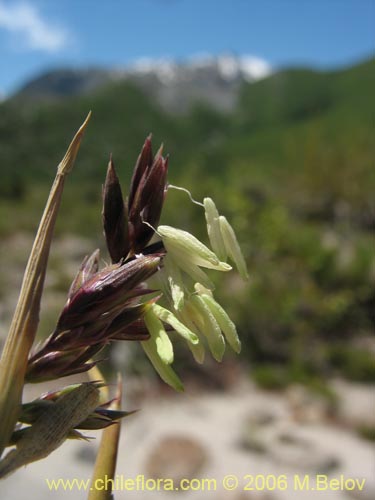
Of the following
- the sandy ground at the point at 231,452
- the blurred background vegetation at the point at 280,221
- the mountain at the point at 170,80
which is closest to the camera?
the sandy ground at the point at 231,452

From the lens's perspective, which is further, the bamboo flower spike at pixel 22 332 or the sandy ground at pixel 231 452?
the sandy ground at pixel 231 452

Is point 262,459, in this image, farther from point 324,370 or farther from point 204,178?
A: point 204,178

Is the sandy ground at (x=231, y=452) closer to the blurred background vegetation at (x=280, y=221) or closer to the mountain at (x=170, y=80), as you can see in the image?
the blurred background vegetation at (x=280, y=221)

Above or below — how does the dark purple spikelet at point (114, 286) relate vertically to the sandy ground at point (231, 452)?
above

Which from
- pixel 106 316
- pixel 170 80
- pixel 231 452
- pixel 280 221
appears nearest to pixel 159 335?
pixel 106 316

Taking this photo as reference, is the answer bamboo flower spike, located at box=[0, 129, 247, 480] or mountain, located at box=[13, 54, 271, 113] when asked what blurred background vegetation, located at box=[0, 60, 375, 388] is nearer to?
bamboo flower spike, located at box=[0, 129, 247, 480]

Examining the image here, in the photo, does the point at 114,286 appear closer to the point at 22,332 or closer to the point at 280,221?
the point at 22,332

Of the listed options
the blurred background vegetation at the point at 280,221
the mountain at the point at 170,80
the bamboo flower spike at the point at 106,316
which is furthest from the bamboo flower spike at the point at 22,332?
the mountain at the point at 170,80

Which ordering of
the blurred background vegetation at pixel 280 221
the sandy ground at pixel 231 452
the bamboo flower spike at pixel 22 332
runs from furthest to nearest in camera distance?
1. the blurred background vegetation at pixel 280 221
2. the sandy ground at pixel 231 452
3. the bamboo flower spike at pixel 22 332
